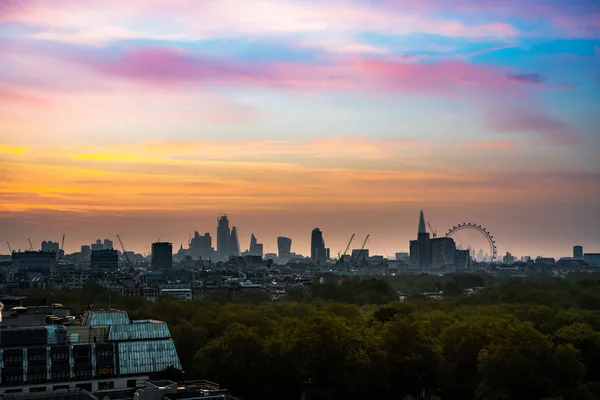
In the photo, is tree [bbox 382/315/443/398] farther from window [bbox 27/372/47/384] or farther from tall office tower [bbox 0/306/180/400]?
window [bbox 27/372/47/384]

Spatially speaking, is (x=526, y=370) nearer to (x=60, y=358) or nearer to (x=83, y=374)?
(x=83, y=374)

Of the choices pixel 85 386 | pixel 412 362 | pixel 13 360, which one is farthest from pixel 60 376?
pixel 412 362

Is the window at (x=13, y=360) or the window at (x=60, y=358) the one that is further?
the window at (x=60, y=358)

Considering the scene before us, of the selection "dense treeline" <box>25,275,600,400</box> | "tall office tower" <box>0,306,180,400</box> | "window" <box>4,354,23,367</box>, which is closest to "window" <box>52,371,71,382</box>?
"tall office tower" <box>0,306,180,400</box>

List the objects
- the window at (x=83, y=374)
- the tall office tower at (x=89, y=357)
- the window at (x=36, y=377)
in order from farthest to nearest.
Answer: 1. the window at (x=83, y=374)
2. the window at (x=36, y=377)
3. the tall office tower at (x=89, y=357)

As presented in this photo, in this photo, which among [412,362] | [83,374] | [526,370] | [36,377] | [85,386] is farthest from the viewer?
[412,362]

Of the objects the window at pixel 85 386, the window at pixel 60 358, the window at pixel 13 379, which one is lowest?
the window at pixel 85 386

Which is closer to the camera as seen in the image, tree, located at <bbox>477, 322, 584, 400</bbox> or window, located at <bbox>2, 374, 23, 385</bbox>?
window, located at <bbox>2, 374, 23, 385</bbox>

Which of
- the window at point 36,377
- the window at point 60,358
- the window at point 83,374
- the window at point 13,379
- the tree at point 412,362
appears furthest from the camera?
the tree at point 412,362

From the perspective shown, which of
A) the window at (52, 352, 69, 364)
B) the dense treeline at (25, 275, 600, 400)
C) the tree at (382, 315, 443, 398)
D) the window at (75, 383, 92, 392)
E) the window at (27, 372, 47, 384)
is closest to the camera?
the window at (27, 372, 47, 384)

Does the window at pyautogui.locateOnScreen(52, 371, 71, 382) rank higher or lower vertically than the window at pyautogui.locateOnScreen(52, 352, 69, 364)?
lower

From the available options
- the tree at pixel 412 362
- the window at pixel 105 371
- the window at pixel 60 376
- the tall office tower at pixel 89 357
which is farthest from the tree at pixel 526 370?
the window at pixel 60 376

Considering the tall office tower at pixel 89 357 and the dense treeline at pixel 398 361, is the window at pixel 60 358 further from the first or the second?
the dense treeline at pixel 398 361

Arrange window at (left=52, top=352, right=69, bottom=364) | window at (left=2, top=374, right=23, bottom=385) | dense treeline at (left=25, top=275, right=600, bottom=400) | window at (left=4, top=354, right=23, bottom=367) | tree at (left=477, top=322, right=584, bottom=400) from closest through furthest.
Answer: window at (left=2, top=374, right=23, bottom=385)
window at (left=4, top=354, right=23, bottom=367)
window at (left=52, top=352, right=69, bottom=364)
tree at (left=477, top=322, right=584, bottom=400)
dense treeline at (left=25, top=275, right=600, bottom=400)
